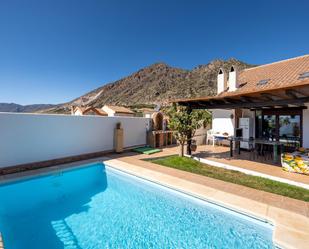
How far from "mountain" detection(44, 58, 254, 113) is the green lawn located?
5307 centimetres

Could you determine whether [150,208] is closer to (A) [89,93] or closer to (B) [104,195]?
(B) [104,195]

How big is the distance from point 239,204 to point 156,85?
3655 inches

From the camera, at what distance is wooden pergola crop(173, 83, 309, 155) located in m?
6.59

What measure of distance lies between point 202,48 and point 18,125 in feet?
105

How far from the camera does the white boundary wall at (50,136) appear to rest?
8.47 meters

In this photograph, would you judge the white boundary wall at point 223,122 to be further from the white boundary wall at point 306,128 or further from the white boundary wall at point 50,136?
the white boundary wall at point 50,136

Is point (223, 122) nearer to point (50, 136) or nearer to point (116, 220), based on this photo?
point (116, 220)

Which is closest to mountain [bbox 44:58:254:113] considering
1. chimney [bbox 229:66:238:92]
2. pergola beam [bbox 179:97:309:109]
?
chimney [bbox 229:66:238:92]

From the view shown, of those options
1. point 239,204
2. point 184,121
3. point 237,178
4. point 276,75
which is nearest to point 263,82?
point 276,75

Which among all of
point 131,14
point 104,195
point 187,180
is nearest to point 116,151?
point 104,195

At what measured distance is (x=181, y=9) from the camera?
17922 millimetres

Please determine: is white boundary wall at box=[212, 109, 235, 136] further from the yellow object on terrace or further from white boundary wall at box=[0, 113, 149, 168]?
white boundary wall at box=[0, 113, 149, 168]

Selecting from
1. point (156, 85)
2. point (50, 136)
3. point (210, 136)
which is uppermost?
point (156, 85)

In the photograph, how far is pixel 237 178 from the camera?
7594 millimetres
